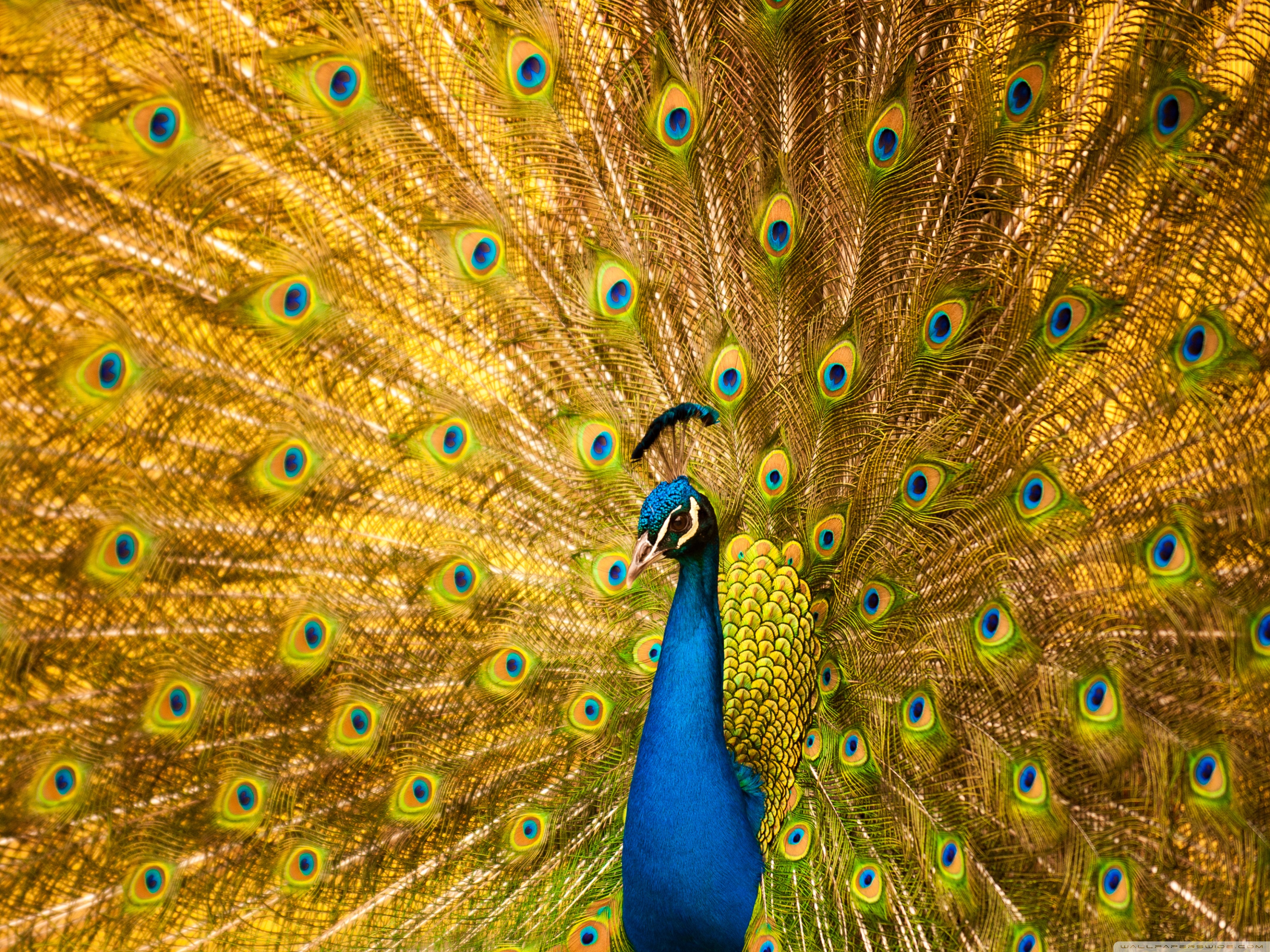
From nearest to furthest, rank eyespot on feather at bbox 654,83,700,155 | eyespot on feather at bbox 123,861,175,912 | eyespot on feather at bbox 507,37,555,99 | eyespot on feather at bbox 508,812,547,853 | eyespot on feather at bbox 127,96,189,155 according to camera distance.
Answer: eyespot on feather at bbox 127,96,189,155
eyespot on feather at bbox 123,861,175,912
eyespot on feather at bbox 507,37,555,99
eyespot on feather at bbox 654,83,700,155
eyespot on feather at bbox 508,812,547,853

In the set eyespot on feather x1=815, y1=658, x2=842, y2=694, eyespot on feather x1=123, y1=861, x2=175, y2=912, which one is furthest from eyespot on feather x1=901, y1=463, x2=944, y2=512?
eyespot on feather x1=123, y1=861, x2=175, y2=912

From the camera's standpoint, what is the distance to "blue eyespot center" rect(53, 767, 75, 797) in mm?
1521

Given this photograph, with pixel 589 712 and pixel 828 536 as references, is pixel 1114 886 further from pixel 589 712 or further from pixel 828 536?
pixel 589 712

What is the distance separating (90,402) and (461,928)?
116 centimetres

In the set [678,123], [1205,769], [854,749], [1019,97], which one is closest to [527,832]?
[854,749]

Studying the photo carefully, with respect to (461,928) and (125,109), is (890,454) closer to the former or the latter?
(461,928)

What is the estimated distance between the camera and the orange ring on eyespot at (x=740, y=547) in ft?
6.63

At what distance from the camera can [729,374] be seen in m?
1.99

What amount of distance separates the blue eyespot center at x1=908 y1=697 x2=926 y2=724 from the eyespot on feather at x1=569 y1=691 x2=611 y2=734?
588 millimetres

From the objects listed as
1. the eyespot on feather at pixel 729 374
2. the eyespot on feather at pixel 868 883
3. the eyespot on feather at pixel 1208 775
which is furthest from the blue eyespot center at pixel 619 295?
the eyespot on feather at pixel 1208 775

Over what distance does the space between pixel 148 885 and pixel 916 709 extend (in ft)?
4.56

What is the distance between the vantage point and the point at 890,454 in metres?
1.97

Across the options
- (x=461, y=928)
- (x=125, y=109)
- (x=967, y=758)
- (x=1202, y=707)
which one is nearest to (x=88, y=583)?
(x=125, y=109)

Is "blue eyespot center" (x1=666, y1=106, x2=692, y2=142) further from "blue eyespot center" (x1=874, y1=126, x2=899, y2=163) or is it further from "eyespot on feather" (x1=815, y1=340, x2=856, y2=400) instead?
"eyespot on feather" (x1=815, y1=340, x2=856, y2=400)
